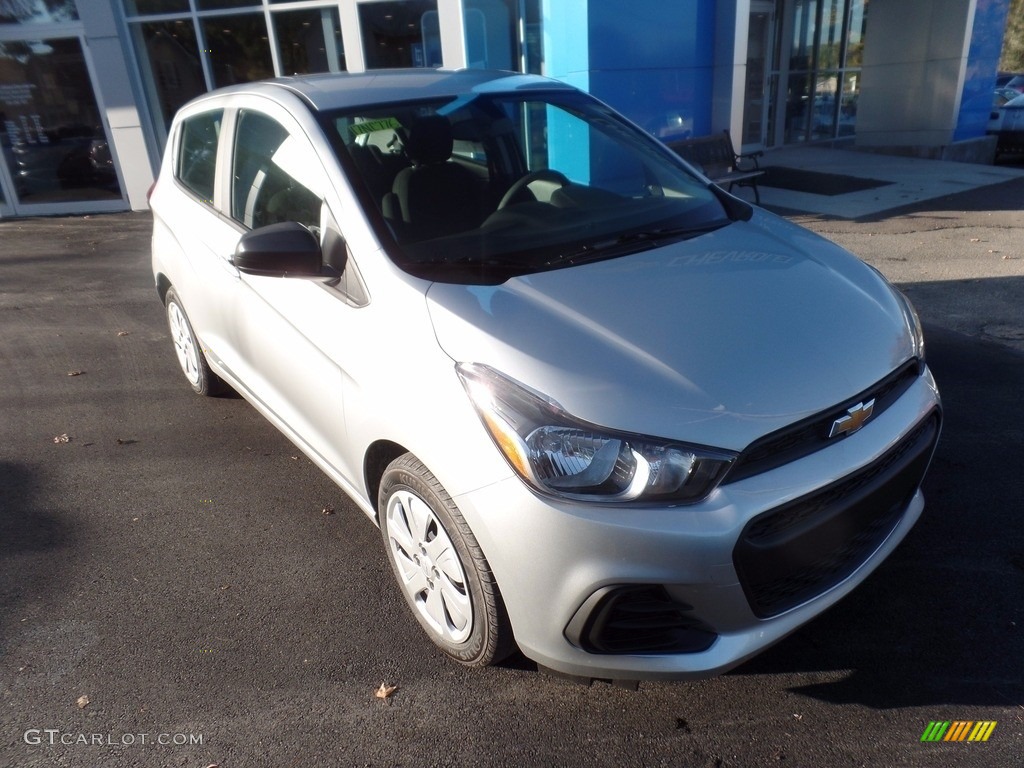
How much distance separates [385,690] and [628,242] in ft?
5.78

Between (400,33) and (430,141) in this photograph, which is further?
(400,33)

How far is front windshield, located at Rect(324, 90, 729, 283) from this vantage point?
2.70 m

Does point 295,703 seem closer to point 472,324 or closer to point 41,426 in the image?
point 472,324

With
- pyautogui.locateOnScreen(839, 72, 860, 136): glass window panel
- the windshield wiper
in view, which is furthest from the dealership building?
the windshield wiper

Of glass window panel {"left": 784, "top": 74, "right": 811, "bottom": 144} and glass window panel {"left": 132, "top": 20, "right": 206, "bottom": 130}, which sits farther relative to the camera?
glass window panel {"left": 784, "top": 74, "right": 811, "bottom": 144}

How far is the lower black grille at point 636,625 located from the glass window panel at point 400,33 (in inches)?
381

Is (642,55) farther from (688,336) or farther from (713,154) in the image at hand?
(688,336)

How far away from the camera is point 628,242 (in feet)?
9.23

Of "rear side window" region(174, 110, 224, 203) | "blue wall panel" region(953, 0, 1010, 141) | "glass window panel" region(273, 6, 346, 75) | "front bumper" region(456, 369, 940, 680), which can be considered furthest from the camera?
"blue wall panel" region(953, 0, 1010, 141)

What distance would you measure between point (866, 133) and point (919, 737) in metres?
15.1

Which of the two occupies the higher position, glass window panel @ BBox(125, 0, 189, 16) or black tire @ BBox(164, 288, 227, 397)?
glass window panel @ BBox(125, 0, 189, 16)

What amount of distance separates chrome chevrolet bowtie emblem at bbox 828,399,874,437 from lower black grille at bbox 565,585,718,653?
0.65 meters

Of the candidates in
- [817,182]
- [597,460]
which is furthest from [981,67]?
[597,460]

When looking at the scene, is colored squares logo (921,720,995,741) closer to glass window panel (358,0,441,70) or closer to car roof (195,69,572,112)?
car roof (195,69,572,112)
